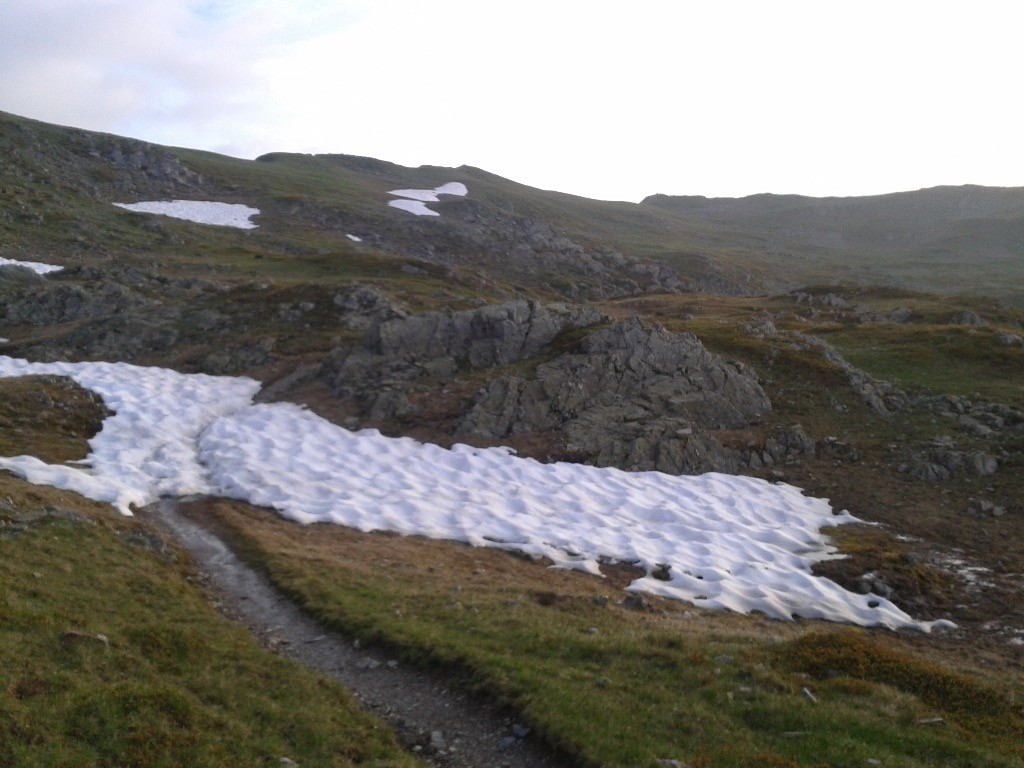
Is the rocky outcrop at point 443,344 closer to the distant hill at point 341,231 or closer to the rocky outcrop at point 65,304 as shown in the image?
the rocky outcrop at point 65,304

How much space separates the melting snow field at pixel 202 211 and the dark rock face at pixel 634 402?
4087 inches

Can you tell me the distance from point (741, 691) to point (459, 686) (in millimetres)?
5633

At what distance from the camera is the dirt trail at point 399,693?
516 inches

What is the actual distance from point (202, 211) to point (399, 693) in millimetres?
139116

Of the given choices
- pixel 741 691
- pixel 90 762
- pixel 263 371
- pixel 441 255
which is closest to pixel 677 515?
pixel 741 691

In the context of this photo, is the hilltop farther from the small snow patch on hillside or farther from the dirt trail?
the small snow patch on hillside

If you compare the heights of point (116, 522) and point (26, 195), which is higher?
point (26, 195)

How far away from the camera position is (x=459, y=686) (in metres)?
15.3

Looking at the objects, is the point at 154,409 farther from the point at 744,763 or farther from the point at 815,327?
the point at 815,327

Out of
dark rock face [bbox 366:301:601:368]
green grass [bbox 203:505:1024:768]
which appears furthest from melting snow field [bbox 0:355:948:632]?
dark rock face [bbox 366:301:601:368]

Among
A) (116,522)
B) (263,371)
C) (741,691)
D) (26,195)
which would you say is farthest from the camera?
(26,195)

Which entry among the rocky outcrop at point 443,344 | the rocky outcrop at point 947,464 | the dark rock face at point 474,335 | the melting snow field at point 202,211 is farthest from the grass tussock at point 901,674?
the melting snow field at point 202,211

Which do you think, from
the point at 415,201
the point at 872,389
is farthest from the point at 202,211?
the point at 872,389

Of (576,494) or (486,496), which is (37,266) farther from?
(576,494)
